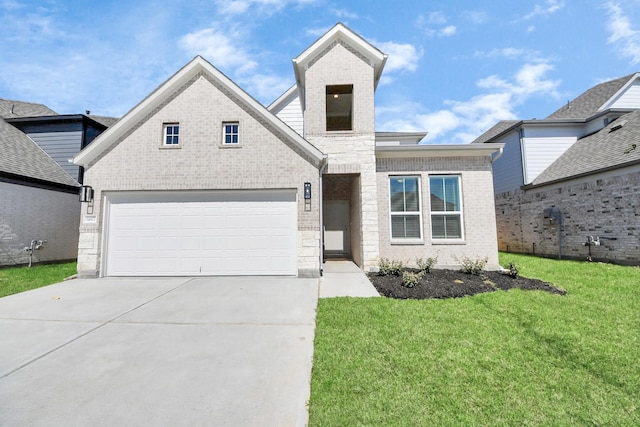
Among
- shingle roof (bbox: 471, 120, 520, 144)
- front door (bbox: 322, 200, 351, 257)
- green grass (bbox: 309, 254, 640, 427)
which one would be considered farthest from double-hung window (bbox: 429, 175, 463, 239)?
shingle roof (bbox: 471, 120, 520, 144)

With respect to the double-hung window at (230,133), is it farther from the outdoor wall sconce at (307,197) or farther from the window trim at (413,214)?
the window trim at (413,214)

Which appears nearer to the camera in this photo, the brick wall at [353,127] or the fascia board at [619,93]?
the brick wall at [353,127]

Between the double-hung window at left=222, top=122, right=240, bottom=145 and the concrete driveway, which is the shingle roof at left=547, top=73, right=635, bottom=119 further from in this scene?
the concrete driveway

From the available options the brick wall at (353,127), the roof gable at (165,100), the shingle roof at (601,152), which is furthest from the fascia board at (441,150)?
the shingle roof at (601,152)

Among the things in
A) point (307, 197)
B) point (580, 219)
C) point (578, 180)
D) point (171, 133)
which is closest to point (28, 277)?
point (171, 133)

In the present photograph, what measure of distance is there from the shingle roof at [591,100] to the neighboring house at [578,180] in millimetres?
58

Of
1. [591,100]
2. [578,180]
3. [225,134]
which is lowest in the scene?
[578,180]

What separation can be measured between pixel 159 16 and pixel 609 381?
1184cm

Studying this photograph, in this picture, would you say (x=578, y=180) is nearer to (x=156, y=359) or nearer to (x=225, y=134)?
(x=225, y=134)

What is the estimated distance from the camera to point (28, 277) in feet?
27.4

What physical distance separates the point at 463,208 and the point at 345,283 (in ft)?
16.6

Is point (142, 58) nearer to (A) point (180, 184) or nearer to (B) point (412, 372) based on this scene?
(A) point (180, 184)

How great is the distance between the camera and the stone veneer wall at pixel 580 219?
32.4 ft

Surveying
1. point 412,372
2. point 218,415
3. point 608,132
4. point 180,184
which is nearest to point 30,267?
point 180,184
